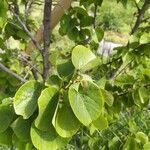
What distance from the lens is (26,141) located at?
1274mm

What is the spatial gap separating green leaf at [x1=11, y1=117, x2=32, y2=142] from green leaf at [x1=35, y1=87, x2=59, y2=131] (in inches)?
2.5

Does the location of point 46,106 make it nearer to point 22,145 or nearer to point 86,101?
point 86,101

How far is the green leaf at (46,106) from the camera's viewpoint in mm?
1174

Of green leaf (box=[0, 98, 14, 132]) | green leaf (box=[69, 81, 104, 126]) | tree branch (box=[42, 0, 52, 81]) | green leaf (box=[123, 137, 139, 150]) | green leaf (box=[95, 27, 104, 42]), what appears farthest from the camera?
green leaf (box=[95, 27, 104, 42])

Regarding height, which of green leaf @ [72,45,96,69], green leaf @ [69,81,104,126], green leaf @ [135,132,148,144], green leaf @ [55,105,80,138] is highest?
green leaf @ [72,45,96,69]

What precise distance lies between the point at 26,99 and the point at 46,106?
7cm

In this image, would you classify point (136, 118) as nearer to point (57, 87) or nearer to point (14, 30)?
point (14, 30)

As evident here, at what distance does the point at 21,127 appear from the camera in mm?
1240

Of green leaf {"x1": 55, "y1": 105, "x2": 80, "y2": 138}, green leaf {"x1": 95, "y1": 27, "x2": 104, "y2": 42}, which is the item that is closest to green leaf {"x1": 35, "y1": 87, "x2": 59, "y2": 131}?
green leaf {"x1": 55, "y1": 105, "x2": 80, "y2": 138}

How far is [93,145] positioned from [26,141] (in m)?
0.90

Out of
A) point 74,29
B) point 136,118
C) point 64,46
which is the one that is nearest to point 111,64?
point 74,29

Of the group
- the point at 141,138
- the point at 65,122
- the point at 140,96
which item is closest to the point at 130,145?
the point at 141,138

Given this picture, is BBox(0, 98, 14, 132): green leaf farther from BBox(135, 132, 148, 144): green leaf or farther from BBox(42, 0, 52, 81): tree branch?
BBox(135, 132, 148, 144): green leaf

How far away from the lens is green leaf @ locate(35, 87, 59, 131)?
1.17 metres
